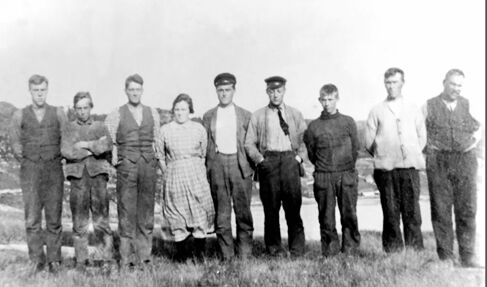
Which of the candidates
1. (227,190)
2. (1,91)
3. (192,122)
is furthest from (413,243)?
(1,91)

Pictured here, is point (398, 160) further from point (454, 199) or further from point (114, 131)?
point (114, 131)

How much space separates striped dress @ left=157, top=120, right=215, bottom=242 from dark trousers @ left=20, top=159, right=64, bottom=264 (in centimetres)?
105

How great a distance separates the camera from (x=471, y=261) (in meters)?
4.44

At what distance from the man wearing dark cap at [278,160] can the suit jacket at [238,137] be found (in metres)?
0.06

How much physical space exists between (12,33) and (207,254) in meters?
3.34

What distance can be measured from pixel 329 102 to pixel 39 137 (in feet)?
9.66

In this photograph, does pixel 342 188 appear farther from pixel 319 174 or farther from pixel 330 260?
pixel 330 260

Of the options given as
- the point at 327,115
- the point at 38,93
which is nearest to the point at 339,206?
the point at 327,115

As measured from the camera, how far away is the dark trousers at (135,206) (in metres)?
4.84

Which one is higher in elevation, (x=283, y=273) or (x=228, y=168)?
(x=228, y=168)

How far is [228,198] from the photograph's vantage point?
201 inches

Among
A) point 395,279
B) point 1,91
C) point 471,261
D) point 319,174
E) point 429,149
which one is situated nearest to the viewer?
point 395,279

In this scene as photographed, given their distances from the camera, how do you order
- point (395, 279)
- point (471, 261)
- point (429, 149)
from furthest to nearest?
point (429, 149) → point (471, 261) → point (395, 279)

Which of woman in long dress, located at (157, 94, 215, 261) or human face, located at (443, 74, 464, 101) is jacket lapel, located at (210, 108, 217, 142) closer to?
woman in long dress, located at (157, 94, 215, 261)
